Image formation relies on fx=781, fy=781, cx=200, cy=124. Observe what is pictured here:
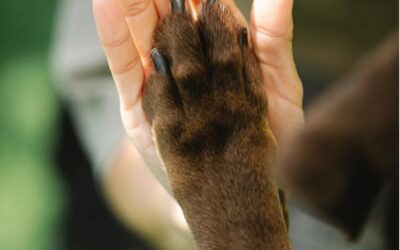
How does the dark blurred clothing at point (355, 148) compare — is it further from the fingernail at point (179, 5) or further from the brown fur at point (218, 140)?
the fingernail at point (179, 5)

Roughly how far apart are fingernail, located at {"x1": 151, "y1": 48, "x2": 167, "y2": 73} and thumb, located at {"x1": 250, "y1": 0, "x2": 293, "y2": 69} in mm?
88

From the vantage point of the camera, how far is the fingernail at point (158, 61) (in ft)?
2.30

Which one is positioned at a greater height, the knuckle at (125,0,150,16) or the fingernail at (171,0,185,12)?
the knuckle at (125,0,150,16)

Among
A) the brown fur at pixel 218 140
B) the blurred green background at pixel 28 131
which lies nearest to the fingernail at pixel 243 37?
the brown fur at pixel 218 140

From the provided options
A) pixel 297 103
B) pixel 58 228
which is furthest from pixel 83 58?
pixel 297 103

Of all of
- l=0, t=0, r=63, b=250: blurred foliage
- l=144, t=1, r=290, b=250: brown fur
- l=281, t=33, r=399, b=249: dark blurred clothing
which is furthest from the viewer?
l=0, t=0, r=63, b=250: blurred foliage

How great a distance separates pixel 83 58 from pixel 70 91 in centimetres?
12

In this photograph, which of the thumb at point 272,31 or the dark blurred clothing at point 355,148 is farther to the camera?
the thumb at point 272,31

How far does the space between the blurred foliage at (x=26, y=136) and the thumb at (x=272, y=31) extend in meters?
0.86

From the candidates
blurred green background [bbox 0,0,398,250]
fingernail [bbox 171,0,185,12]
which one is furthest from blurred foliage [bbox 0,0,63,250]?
fingernail [bbox 171,0,185,12]

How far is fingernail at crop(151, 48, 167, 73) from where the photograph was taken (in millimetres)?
701

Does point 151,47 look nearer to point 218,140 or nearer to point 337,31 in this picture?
point 218,140

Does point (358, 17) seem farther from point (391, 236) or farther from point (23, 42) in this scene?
point (23, 42)

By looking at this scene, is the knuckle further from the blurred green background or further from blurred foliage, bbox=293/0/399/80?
the blurred green background
